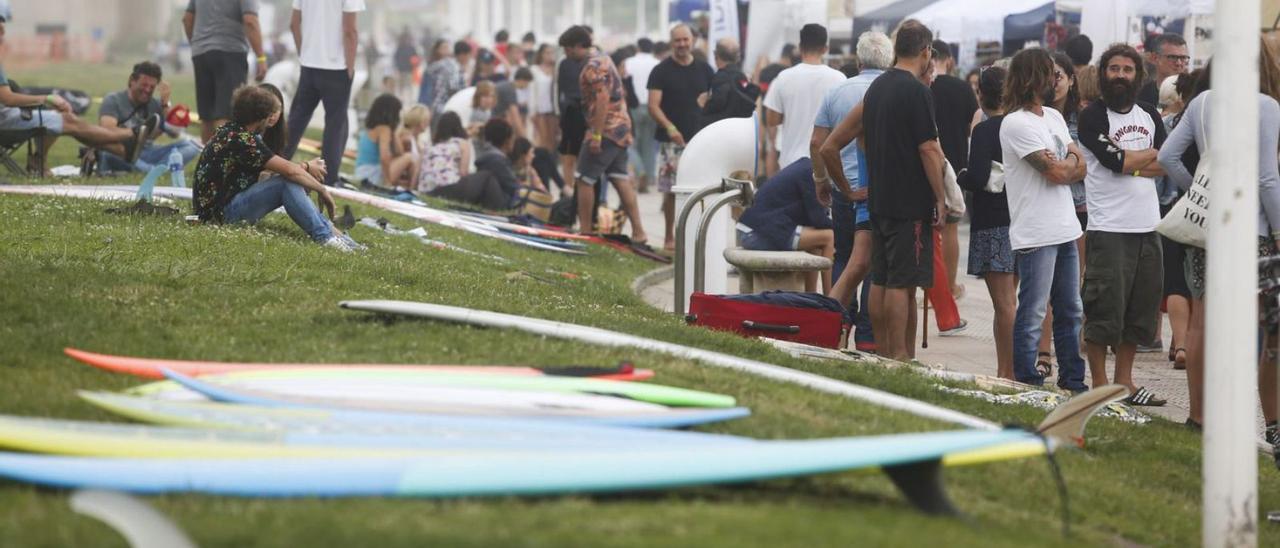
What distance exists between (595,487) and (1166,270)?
18.6 ft

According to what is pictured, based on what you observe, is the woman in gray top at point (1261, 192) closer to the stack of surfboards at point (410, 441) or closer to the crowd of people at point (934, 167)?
the crowd of people at point (934, 167)

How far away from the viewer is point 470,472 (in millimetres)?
4586

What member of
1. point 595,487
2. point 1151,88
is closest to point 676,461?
point 595,487

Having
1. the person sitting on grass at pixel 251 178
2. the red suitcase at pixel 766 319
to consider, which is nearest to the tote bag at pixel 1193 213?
the red suitcase at pixel 766 319

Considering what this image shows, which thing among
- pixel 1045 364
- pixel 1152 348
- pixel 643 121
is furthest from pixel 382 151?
pixel 1045 364

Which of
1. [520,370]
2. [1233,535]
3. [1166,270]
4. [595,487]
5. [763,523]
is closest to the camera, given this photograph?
[763,523]

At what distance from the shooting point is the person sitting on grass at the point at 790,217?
10664 millimetres

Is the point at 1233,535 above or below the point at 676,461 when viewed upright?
below

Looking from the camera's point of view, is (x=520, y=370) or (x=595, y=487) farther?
(x=520, y=370)

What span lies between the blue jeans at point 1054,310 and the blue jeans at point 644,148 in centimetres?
1277

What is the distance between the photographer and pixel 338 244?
10.5m

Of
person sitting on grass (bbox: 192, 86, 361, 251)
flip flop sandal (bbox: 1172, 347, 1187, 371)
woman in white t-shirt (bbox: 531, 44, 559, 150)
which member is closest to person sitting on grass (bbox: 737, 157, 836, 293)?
flip flop sandal (bbox: 1172, 347, 1187, 371)

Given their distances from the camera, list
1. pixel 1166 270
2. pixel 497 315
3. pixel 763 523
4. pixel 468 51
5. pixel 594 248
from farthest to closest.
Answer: pixel 468 51
pixel 594 248
pixel 1166 270
pixel 497 315
pixel 763 523

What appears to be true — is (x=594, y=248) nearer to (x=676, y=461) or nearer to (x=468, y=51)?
(x=676, y=461)
